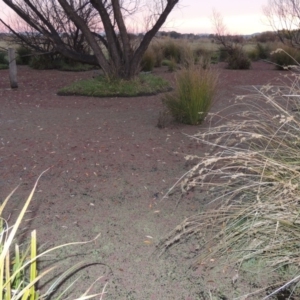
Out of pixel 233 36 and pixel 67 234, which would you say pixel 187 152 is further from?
pixel 233 36

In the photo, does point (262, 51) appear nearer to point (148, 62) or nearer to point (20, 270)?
point (148, 62)

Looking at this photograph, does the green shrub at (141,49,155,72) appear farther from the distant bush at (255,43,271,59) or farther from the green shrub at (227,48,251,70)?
the distant bush at (255,43,271,59)

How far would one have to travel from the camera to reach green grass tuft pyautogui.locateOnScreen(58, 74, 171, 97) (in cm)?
981

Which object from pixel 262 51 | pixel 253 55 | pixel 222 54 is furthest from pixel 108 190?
pixel 262 51

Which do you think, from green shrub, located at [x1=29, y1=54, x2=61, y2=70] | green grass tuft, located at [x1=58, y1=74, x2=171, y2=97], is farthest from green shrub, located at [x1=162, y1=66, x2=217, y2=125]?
green shrub, located at [x1=29, y1=54, x2=61, y2=70]

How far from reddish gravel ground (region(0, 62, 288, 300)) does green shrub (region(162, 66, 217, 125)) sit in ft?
0.60

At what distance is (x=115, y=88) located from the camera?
33.0 feet

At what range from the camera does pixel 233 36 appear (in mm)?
21406

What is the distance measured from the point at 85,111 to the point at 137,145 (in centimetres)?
272

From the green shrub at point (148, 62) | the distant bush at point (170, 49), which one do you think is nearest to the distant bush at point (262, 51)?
the distant bush at point (170, 49)

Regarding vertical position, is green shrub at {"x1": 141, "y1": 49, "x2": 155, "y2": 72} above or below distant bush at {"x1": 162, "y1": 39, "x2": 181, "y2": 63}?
below

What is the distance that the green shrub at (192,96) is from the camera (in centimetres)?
614

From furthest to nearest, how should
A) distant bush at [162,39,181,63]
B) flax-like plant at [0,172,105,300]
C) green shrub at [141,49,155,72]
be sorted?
distant bush at [162,39,181,63]
green shrub at [141,49,155,72]
flax-like plant at [0,172,105,300]

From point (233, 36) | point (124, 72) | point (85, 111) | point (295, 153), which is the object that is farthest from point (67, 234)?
point (233, 36)
